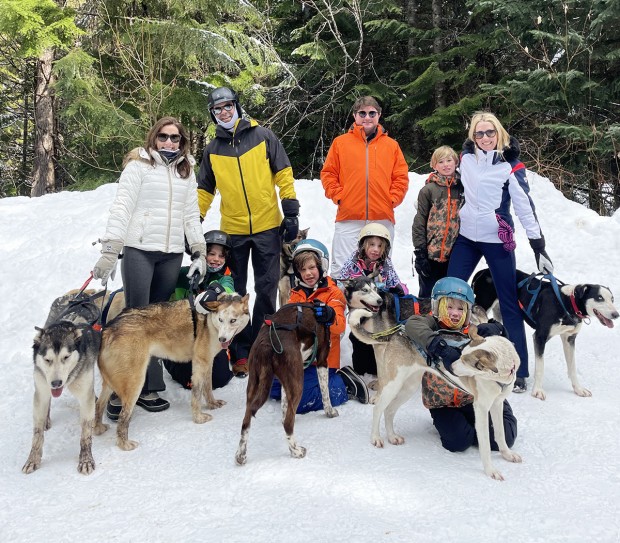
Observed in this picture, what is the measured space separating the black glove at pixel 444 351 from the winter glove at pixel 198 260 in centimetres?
220

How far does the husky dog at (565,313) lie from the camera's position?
4.16 m

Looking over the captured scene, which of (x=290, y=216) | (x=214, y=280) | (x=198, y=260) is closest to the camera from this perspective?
(x=198, y=260)

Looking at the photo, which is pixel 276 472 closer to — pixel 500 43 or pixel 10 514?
pixel 10 514

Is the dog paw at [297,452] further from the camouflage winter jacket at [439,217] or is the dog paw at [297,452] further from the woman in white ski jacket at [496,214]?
the camouflage winter jacket at [439,217]

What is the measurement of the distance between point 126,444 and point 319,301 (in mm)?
1807

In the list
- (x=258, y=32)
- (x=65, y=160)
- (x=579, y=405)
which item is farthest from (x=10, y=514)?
(x=65, y=160)

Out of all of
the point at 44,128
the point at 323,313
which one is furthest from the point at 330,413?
the point at 44,128

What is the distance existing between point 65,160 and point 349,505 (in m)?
14.3

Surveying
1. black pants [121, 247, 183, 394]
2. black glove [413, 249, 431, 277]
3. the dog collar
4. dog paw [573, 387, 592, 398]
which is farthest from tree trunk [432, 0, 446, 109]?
black pants [121, 247, 183, 394]

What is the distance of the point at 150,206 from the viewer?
4.13 metres

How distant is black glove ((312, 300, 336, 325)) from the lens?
153 inches

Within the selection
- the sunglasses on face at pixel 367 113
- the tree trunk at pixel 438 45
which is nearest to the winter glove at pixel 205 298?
the sunglasses on face at pixel 367 113

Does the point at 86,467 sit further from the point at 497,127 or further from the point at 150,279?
the point at 497,127

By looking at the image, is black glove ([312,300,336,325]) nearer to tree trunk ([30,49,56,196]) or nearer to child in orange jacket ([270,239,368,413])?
child in orange jacket ([270,239,368,413])
